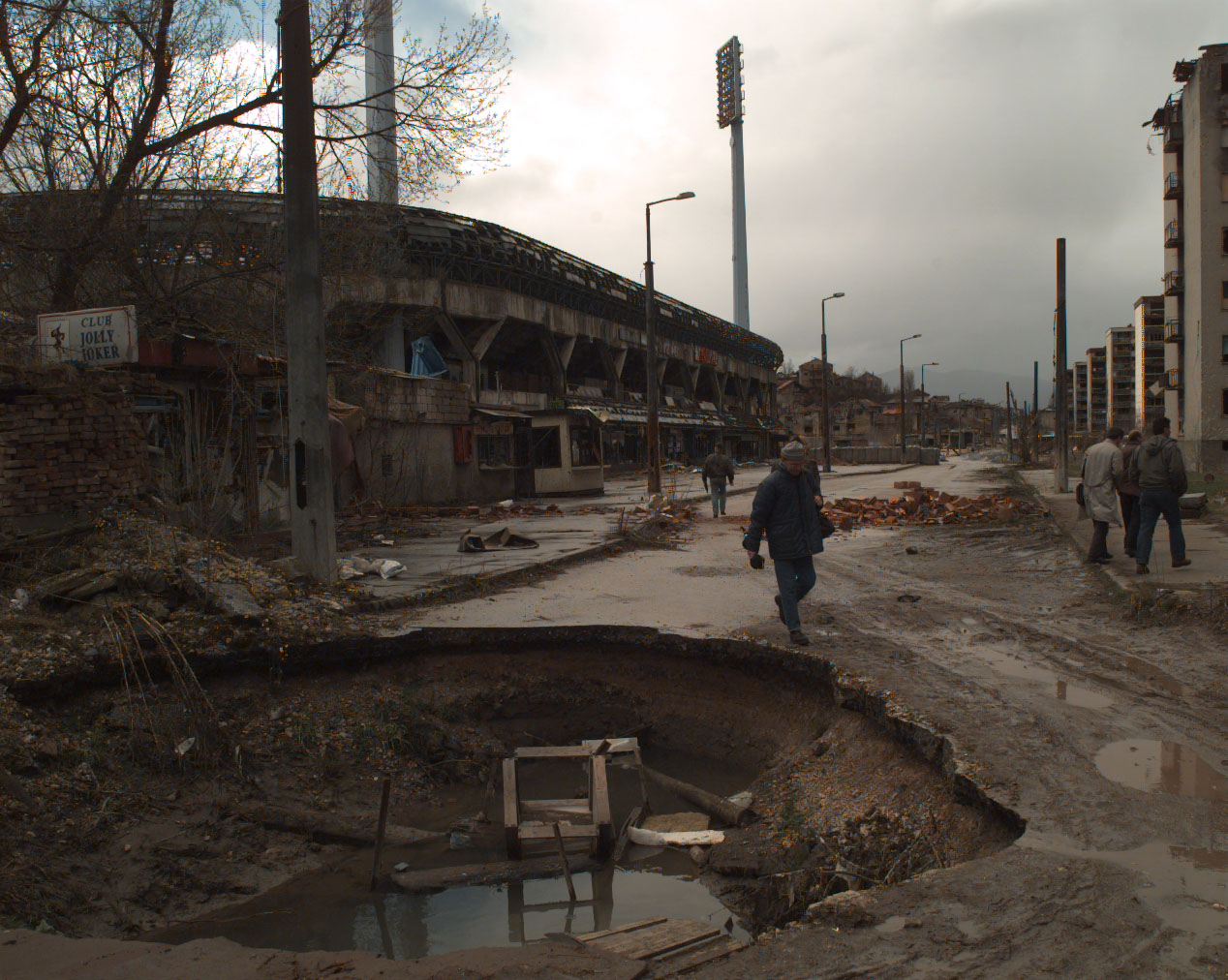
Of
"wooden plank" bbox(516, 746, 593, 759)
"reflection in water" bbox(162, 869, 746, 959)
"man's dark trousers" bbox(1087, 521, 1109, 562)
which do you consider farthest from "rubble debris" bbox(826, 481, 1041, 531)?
"reflection in water" bbox(162, 869, 746, 959)

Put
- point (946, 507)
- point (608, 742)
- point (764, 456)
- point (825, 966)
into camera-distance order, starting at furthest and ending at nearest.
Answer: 1. point (764, 456)
2. point (946, 507)
3. point (608, 742)
4. point (825, 966)

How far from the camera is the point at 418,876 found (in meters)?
4.30

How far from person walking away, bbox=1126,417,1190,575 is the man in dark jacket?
4.14 m

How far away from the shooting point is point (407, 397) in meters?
20.4

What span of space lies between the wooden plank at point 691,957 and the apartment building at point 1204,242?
143 feet

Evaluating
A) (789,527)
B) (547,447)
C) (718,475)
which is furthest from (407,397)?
(789,527)

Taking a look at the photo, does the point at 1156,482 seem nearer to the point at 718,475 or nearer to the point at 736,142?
the point at 718,475

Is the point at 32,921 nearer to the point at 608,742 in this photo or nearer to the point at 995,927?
the point at 608,742

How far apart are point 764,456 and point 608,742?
67.1 m

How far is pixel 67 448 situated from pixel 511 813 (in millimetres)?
5862

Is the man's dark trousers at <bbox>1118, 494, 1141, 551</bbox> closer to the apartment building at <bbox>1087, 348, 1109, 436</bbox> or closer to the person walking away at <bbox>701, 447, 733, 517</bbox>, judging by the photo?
the person walking away at <bbox>701, 447, 733, 517</bbox>

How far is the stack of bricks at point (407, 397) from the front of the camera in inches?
738

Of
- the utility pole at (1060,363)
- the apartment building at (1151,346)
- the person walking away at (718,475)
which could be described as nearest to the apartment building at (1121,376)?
the apartment building at (1151,346)

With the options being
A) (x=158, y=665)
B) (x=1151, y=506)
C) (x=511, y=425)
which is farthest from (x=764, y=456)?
(x=158, y=665)
